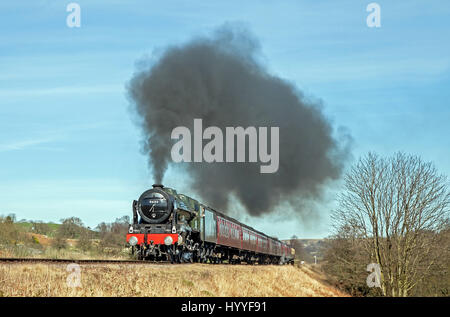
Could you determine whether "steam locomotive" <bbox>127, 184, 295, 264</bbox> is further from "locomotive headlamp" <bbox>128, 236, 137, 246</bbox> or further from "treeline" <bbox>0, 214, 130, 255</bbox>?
"treeline" <bbox>0, 214, 130, 255</bbox>

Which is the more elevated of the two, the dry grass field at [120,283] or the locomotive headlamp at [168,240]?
the locomotive headlamp at [168,240]

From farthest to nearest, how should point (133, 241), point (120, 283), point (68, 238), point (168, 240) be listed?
point (68, 238) < point (133, 241) < point (168, 240) < point (120, 283)

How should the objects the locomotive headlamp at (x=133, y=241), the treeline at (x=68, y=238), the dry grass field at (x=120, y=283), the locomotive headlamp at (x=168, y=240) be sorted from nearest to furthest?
1. the dry grass field at (x=120, y=283)
2. the locomotive headlamp at (x=168, y=240)
3. the locomotive headlamp at (x=133, y=241)
4. the treeline at (x=68, y=238)

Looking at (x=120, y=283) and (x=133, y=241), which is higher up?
(x=133, y=241)

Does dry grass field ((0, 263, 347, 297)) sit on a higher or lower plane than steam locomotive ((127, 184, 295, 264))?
lower

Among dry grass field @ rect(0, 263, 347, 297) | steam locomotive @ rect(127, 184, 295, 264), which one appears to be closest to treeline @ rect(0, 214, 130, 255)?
steam locomotive @ rect(127, 184, 295, 264)

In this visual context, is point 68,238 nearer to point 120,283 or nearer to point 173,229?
point 173,229

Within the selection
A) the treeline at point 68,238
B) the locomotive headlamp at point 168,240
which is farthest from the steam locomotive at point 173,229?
the treeline at point 68,238

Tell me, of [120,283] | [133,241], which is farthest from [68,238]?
[120,283]

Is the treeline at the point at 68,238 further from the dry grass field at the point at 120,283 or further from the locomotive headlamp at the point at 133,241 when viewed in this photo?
the dry grass field at the point at 120,283

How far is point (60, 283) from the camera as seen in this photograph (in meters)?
9.97

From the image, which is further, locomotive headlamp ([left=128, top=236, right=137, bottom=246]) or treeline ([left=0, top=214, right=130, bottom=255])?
treeline ([left=0, top=214, right=130, bottom=255])

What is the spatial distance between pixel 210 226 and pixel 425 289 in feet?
59.6
